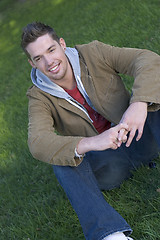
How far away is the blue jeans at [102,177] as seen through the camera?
2.61 metres

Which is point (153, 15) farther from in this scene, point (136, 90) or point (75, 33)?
point (136, 90)

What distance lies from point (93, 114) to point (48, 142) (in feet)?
2.47

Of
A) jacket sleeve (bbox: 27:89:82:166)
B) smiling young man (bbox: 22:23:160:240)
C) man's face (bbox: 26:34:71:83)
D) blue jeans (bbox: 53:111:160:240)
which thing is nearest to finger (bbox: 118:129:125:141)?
smiling young man (bbox: 22:23:160:240)

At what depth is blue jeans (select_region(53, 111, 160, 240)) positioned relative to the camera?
2.61 m

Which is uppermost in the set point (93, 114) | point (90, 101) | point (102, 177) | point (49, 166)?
point (90, 101)

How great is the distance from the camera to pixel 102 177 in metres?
3.46

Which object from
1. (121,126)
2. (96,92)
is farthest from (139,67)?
(121,126)

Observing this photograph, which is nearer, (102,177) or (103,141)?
(103,141)

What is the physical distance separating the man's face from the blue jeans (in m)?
0.78

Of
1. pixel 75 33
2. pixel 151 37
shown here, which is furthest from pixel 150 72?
pixel 75 33

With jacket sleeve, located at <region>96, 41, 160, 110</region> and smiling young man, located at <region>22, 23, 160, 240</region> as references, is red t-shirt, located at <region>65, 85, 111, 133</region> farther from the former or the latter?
jacket sleeve, located at <region>96, 41, 160, 110</region>

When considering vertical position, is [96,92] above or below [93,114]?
above

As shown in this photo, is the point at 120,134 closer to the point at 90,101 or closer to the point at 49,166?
the point at 90,101

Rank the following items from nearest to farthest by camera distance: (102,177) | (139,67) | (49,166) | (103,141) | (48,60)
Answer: (103,141) → (139,67) → (48,60) → (102,177) → (49,166)
